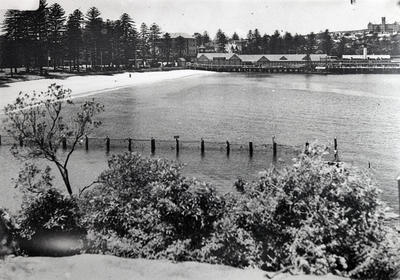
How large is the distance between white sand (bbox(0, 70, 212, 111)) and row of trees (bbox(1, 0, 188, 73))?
16.0 feet

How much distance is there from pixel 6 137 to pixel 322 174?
3411 centimetres

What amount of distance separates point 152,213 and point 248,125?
38.7 m

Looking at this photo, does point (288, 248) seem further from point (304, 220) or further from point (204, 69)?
point (204, 69)

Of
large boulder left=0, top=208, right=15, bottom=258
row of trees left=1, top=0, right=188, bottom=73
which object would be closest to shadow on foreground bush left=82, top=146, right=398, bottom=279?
large boulder left=0, top=208, right=15, bottom=258

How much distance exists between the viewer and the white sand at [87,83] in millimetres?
56781

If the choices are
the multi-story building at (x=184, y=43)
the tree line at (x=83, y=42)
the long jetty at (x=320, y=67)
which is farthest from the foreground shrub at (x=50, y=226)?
the multi-story building at (x=184, y=43)

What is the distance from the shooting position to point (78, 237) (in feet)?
38.9

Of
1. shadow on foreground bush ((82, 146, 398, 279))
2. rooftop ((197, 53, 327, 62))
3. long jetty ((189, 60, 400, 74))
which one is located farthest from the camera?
rooftop ((197, 53, 327, 62))

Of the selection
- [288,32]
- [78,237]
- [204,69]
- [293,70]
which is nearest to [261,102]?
[78,237]

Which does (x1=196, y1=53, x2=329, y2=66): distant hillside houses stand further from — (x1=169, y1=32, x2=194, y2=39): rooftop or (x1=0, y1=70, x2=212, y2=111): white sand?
(x1=0, y1=70, x2=212, y2=111): white sand

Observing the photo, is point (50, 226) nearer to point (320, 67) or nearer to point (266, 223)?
point (266, 223)

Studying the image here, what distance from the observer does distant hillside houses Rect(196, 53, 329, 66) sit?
166 m

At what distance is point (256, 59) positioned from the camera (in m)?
172

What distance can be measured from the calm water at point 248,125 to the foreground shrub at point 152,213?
12.8ft
